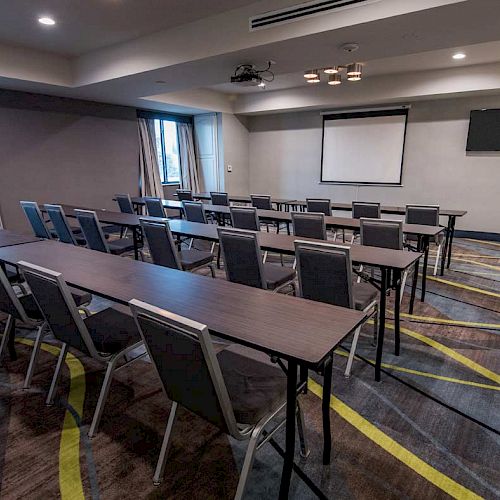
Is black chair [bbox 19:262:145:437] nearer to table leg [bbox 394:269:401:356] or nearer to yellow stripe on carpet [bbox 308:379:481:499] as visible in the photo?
yellow stripe on carpet [bbox 308:379:481:499]

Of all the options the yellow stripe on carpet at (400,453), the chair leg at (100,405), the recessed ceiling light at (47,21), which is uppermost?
the recessed ceiling light at (47,21)

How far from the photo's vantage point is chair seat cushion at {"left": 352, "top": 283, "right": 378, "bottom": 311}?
229cm

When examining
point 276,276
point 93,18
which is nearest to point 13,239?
point 276,276

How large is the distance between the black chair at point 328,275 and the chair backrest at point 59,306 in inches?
49.6

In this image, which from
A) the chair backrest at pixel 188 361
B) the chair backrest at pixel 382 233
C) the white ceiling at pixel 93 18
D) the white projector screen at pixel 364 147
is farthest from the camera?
the white projector screen at pixel 364 147

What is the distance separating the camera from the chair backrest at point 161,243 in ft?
9.66

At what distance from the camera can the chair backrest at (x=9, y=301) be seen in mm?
2033

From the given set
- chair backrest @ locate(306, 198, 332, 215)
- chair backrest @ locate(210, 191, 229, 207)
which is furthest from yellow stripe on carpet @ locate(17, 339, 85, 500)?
chair backrest @ locate(210, 191, 229, 207)

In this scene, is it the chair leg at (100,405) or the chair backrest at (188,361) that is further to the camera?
the chair leg at (100,405)

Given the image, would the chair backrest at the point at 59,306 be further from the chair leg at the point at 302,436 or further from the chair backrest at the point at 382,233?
the chair backrest at the point at 382,233

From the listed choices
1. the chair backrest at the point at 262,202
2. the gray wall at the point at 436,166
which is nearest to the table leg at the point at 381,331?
the chair backrest at the point at 262,202

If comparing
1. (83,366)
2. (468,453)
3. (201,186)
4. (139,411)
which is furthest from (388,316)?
(201,186)

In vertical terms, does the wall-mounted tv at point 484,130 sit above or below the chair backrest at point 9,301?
above

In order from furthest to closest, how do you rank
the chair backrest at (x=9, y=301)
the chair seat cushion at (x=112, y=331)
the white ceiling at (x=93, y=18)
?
the white ceiling at (x=93, y=18) → the chair backrest at (x=9, y=301) → the chair seat cushion at (x=112, y=331)
